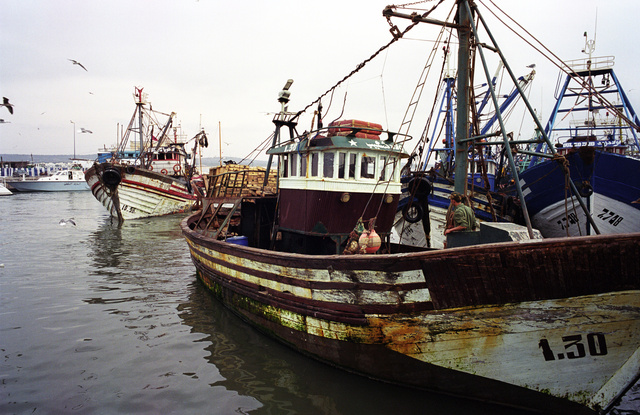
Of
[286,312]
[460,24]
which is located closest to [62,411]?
[286,312]

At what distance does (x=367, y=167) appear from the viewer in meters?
8.03

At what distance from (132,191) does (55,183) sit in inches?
1674

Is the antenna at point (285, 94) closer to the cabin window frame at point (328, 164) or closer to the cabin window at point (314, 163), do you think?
the cabin window at point (314, 163)

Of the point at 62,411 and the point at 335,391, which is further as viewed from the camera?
the point at 335,391

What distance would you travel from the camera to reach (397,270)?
195 inches

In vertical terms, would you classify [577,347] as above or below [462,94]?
below

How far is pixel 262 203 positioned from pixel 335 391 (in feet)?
18.9

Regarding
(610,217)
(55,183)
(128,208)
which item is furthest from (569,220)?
(55,183)

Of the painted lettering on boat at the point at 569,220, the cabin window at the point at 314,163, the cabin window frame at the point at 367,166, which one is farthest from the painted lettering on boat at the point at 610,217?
the cabin window at the point at 314,163

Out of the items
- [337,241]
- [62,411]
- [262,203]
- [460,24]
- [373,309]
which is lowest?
[62,411]

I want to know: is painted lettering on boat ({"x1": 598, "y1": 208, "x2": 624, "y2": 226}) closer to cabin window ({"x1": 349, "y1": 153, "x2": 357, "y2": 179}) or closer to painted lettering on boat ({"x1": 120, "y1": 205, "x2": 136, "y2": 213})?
cabin window ({"x1": 349, "y1": 153, "x2": 357, "y2": 179})

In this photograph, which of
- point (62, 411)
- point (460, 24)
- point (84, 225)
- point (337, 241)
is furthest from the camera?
point (84, 225)

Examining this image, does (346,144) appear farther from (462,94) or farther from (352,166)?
(462,94)

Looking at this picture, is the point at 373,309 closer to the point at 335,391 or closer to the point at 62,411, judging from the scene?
the point at 335,391
